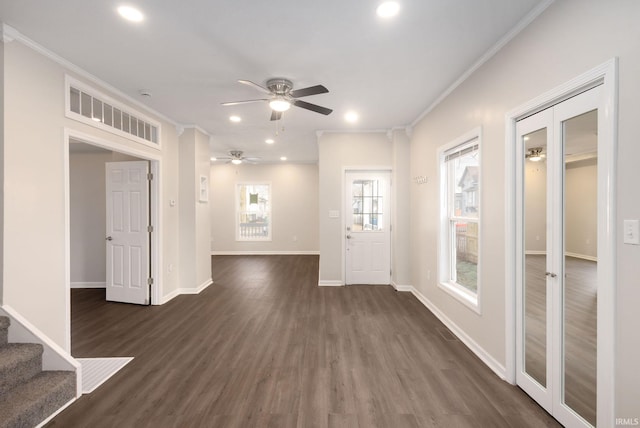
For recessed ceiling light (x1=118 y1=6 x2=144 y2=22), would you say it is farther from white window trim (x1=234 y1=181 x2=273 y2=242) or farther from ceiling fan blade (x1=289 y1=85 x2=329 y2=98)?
white window trim (x1=234 y1=181 x2=273 y2=242)

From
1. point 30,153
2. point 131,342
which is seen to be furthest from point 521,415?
point 30,153

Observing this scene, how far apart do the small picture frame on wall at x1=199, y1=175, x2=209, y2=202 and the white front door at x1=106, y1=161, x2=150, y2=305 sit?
0.95 metres

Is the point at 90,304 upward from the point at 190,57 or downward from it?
downward

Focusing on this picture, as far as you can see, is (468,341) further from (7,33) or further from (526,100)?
(7,33)

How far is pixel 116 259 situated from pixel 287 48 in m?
4.02

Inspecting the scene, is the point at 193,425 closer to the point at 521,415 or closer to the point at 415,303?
the point at 521,415

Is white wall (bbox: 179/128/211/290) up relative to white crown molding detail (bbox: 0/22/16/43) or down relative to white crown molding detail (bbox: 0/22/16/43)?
down

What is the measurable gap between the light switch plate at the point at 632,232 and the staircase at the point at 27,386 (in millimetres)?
3627

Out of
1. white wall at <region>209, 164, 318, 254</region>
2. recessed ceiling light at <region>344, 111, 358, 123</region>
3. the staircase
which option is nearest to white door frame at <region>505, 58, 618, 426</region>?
recessed ceiling light at <region>344, 111, 358, 123</region>

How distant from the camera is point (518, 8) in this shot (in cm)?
202

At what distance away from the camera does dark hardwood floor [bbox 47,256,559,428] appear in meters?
1.98

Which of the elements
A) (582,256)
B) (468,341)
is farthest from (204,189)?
(582,256)

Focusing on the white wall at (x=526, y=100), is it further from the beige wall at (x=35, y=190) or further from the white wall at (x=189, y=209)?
the beige wall at (x=35, y=190)

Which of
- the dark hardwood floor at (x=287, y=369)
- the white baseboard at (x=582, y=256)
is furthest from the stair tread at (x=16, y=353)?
the white baseboard at (x=582, y=256)
